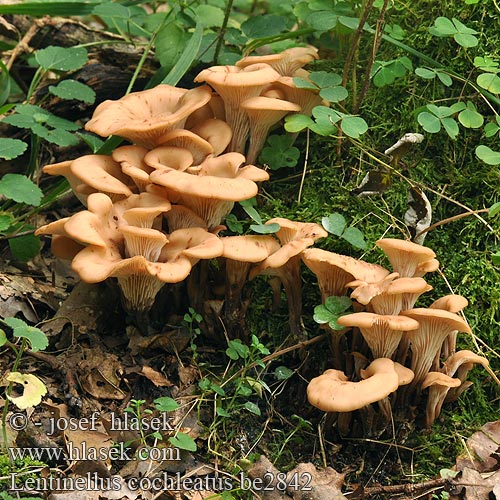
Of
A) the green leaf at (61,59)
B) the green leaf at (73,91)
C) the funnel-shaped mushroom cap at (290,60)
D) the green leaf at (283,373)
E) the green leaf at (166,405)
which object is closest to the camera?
the green leaf at (166,405)

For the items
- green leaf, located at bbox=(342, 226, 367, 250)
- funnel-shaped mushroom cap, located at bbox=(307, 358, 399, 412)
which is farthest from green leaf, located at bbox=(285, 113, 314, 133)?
funnel-shaped mushroom cap, located at bbox=(307, 358, 399, 412)

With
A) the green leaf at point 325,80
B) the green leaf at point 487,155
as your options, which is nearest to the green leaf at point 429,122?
the green leaf at point 487,155

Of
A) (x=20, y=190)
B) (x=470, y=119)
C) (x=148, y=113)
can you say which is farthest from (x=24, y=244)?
(x=470, y=119)

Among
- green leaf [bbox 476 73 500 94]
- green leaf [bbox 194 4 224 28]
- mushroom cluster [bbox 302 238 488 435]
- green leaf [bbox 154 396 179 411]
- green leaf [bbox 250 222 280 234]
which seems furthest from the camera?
green leaf [bbox 194 4 224 28]

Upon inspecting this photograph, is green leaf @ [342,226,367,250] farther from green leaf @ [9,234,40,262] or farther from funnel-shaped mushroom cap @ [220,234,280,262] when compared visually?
green leaf @ [9,234,40,262]

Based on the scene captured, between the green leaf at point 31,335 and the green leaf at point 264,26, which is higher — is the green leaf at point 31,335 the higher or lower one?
the lower one

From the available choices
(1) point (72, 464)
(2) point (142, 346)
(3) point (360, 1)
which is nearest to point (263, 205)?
(2) point (142, 346)

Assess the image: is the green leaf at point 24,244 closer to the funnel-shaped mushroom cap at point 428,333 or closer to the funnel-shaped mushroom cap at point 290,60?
the funnel-shaped mushroom cap at point 290,60
